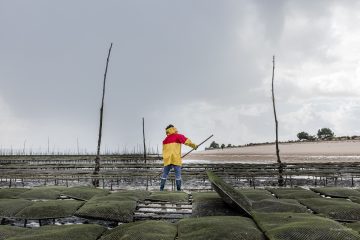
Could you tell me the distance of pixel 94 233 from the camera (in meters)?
5.49

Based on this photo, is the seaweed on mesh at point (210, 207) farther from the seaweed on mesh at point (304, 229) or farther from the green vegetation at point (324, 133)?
the green vegetation at point (324, 133)

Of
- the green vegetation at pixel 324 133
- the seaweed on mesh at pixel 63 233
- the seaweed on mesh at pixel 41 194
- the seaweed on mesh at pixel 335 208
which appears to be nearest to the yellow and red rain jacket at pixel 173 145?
the seaweed on mesh at pixel 41 194

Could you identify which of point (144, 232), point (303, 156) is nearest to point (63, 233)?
point (144, 232)

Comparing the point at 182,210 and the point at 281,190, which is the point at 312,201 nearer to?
the point at 281,190

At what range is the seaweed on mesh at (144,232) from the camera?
200 inches

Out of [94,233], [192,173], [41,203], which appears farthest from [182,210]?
[192,173]

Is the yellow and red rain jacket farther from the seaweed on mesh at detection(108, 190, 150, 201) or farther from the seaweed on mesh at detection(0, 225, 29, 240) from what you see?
the seaweed on mesh at detection(0, 225, 29, 240)

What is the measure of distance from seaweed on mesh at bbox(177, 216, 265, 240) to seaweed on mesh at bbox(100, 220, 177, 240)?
17cm

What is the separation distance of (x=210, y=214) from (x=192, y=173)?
11.9 metres

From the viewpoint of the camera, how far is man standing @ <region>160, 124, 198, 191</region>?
37.6ft

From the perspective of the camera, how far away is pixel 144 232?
523cm

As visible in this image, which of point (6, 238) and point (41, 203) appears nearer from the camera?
point (6, 238)

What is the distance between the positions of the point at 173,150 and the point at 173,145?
0.16 metres

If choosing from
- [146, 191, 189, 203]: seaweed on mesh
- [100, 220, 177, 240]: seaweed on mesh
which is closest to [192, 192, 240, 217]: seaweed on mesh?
[146, 191, 189, 203]: seaweed on mesh
